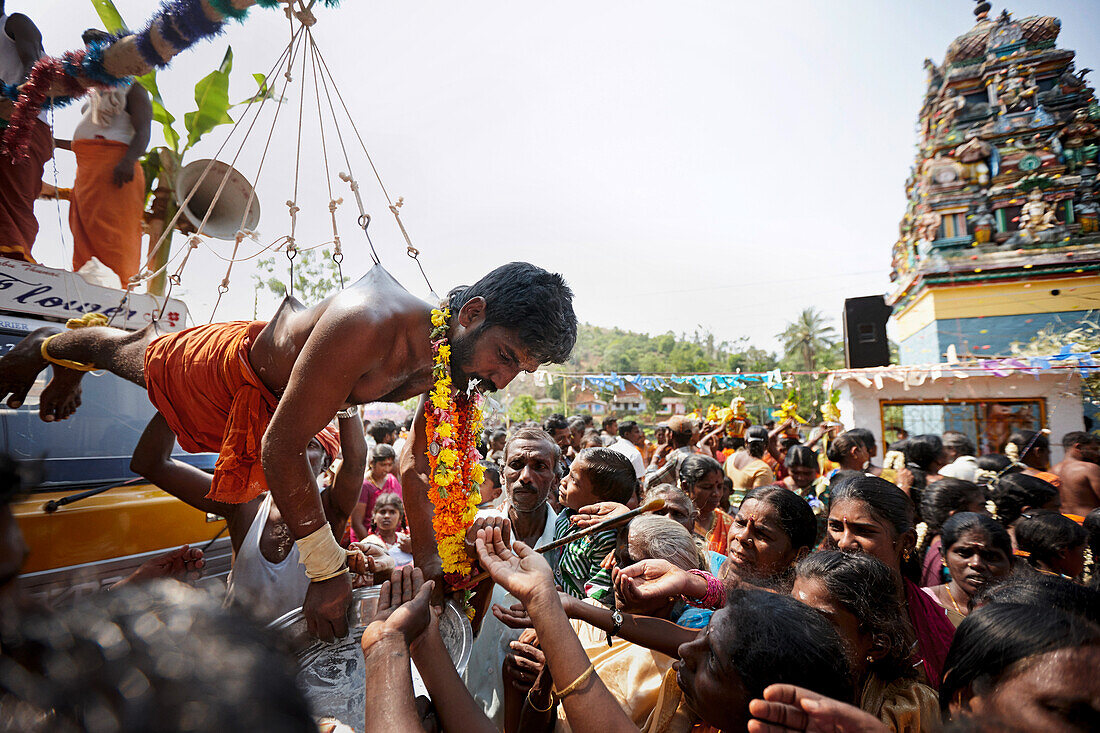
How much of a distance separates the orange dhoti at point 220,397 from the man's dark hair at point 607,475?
1.59 metres

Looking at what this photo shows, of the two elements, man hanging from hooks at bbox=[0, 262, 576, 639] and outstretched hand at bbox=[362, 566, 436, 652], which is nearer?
outstretched hand at bbox=[362, 566, 436, 652]

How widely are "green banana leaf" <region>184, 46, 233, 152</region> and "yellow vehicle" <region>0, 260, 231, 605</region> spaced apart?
2483mm

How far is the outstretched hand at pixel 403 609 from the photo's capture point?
1.44m

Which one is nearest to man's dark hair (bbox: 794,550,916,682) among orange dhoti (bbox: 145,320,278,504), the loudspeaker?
orange dhoti (bbox: 145,320,278,504)

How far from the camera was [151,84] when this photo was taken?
5734mm

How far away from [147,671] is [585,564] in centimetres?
213

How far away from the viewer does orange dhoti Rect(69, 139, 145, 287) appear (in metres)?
4.64

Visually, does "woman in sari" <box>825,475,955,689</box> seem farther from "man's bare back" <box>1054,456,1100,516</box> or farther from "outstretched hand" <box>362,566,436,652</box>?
"man's bare back" <box>1054,456,1100,516</box>

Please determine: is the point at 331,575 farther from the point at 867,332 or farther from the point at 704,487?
the point at 867,332

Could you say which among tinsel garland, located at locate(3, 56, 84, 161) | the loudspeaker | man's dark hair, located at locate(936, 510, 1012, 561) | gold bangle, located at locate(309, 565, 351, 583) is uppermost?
tinsel garland, located at locate(3, 56, 84, 161)

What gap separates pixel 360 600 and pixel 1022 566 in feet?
9.72

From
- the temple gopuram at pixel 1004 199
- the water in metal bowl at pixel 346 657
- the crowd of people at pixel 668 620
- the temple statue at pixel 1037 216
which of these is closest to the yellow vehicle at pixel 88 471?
the crowd of people at pixel 668 620

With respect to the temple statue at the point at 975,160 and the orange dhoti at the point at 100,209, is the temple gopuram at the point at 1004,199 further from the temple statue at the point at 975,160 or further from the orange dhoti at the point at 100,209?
the orange dhoti at the point at 100,209

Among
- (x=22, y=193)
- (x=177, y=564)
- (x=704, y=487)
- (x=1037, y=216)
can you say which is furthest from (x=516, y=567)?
(x=1037, y=216)
